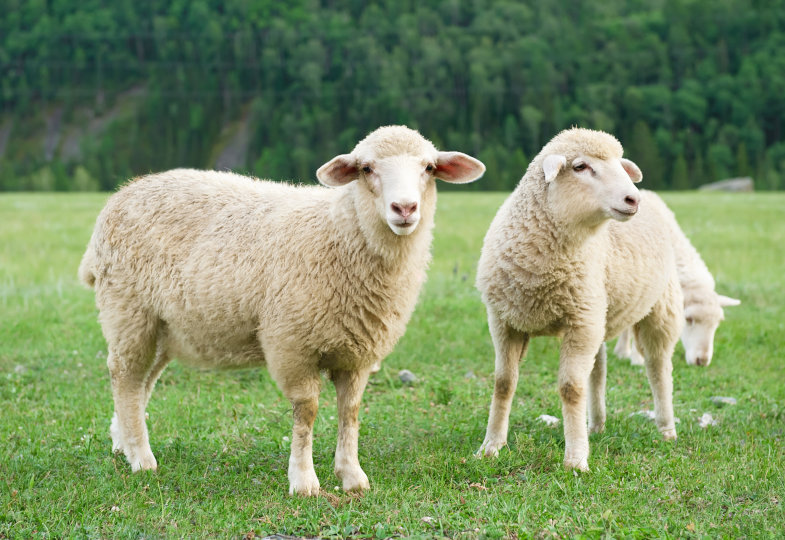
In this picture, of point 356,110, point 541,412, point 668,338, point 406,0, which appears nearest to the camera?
point 668,338

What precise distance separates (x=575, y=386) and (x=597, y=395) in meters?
1.12

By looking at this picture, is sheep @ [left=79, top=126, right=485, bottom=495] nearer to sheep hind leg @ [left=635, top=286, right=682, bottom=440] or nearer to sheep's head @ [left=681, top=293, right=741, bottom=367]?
sheep hind leg @ [left=635, top=286, right=682, bottom=440]

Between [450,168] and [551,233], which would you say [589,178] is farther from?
[450,168]

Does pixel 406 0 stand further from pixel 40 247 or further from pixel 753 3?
pixel 40 247

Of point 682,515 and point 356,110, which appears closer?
point 682,515

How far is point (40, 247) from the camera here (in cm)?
1830

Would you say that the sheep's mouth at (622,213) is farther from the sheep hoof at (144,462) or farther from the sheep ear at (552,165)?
the sheep hoof at (144,462)

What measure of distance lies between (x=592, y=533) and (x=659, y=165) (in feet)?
200

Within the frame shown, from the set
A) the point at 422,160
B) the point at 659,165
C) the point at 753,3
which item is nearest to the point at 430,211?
the point at 422,160

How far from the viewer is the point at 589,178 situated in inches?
218

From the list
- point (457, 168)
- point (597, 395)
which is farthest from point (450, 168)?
point (597, 395)

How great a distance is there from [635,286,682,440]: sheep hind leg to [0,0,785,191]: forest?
51800 millimetres

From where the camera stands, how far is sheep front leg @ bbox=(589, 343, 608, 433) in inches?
263

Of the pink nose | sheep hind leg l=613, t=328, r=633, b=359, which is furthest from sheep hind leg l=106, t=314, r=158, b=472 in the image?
sheep hind leg l=613, t=328, r=633, b=359
